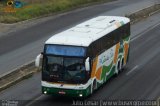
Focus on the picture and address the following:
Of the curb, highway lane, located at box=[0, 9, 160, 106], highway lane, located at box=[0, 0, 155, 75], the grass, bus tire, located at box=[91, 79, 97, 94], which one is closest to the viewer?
highway lane, located at box=[0, 9, 160, 106]

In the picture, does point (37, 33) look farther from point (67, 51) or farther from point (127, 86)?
point (67, 51)

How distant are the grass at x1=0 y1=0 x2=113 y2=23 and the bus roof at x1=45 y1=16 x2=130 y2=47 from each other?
63.2ft

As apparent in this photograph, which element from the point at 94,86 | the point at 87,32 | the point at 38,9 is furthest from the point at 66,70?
the point at 38,9

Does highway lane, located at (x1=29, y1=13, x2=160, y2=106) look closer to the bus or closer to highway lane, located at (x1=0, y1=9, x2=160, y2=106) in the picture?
highway lane, located at (x1=0, y1=9, x2=160, y2=106)

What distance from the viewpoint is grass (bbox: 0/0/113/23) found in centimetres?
4931

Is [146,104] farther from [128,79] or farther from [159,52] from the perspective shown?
[159,52]

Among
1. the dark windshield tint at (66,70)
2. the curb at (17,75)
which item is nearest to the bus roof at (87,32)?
the dark windshield tint at (66,70)

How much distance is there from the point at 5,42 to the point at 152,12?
21399 millimetres

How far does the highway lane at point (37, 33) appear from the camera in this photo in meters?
35.0

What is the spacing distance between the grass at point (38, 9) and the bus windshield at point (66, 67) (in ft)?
78.1

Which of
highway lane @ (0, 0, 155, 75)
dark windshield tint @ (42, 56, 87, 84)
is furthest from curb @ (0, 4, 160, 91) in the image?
dark windshield tint @ (42, 56, 87, 84)

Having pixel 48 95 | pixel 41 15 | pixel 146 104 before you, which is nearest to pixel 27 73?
pixel 48 95

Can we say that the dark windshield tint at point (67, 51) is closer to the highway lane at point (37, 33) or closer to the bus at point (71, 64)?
the bus at point (71, 64)

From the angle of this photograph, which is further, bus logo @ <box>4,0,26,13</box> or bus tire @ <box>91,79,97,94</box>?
bus logo @ <box>4,0,26,13</box>
